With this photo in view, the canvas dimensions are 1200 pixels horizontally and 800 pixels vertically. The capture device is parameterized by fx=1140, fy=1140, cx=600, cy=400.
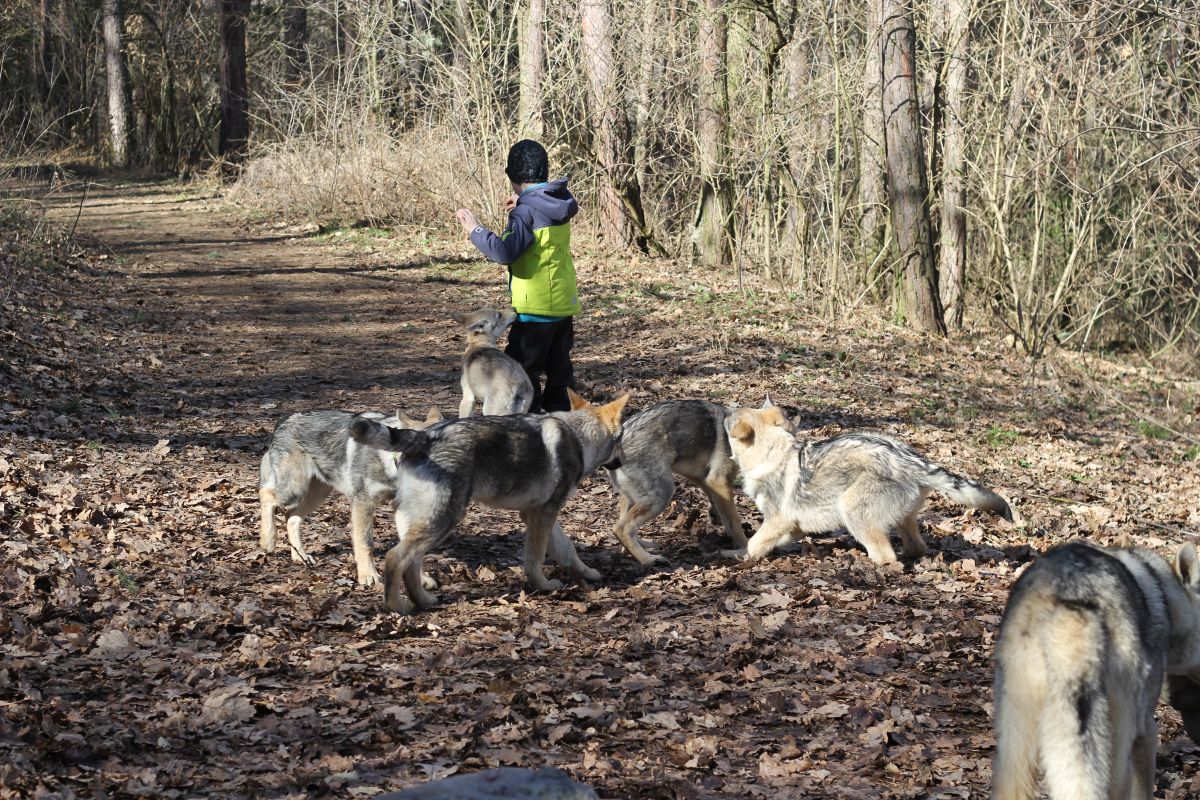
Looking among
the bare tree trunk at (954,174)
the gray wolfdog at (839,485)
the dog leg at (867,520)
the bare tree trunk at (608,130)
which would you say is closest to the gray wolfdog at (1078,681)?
the gray wolfdog at (839,485)

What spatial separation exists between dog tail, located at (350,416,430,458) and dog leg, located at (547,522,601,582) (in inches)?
54.5

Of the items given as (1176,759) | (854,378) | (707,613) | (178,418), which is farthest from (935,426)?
(178,418)

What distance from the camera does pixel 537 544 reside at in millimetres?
7586

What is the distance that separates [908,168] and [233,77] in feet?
87.5

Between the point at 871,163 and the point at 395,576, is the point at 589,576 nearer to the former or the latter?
the point at 395,576

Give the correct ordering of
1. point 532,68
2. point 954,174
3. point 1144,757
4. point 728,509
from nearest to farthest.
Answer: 1. point 1144,757
2. point 728,509
3. point 954,174
4. point 532,68

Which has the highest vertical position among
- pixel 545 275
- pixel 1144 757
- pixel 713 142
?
pixel 713 142

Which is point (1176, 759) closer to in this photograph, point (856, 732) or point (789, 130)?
point (856, 732)

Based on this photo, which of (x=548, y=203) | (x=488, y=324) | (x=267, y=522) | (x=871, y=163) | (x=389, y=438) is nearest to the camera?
(x=389, y=438)

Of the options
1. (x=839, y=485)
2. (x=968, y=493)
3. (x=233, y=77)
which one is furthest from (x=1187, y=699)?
(x=233, y=77)

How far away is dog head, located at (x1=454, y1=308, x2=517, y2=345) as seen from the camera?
1035 centimetres

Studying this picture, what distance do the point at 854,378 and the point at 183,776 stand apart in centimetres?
1066

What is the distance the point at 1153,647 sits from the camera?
4441 millimetres

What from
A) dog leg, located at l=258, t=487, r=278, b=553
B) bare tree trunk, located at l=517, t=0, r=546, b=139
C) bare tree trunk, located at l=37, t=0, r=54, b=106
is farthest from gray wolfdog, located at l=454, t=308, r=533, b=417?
bare tree trunk, located at l=37, t=0, r=54, b=106
